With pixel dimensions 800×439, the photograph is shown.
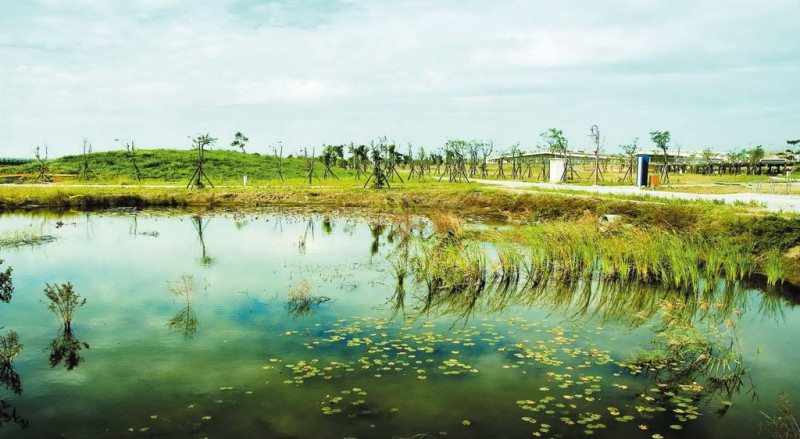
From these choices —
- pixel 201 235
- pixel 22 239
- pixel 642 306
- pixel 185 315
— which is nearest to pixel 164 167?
pixel 201 235

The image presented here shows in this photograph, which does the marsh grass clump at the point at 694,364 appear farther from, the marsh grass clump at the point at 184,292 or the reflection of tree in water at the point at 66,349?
the marsh grass clump at the point at 184,292

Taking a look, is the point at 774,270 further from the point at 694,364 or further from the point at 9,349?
the point at 9,349

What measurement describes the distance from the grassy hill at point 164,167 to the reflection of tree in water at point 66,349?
3572 cm

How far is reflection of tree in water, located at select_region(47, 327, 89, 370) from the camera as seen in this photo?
6941 millimetres

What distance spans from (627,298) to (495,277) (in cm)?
247

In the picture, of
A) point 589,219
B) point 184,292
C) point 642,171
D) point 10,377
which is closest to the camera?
point 10,377

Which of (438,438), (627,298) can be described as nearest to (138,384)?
(438,438)

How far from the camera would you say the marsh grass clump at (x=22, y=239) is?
1524 cm

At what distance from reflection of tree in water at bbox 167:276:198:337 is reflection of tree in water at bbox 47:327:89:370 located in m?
1.23

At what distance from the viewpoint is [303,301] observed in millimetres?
9531

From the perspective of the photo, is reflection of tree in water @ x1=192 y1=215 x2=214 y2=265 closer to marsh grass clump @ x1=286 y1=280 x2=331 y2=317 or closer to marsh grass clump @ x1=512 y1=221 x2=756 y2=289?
marsh grass clump @ x1=286 y1=280 x2=331 y2=317

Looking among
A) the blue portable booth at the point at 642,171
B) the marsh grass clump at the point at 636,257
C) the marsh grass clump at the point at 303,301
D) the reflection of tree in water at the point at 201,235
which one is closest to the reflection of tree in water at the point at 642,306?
the marsh grass clump at the point at 636,257

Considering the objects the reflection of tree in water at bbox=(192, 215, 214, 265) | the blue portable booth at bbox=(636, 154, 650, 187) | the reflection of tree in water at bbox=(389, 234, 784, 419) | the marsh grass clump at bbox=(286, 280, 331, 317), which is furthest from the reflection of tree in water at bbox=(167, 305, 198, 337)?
the blue portable booth at bbox=(636, 154, 650, 187)

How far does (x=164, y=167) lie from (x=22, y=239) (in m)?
34.1
